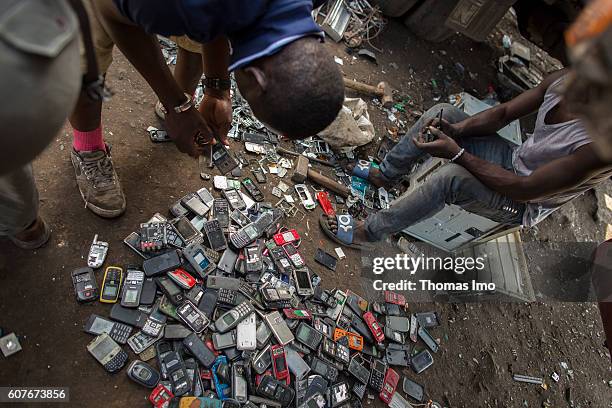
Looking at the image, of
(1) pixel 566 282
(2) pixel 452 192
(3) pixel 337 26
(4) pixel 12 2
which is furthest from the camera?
(3) pixel 337 26

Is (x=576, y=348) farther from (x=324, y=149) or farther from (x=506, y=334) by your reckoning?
(x=324, y=149)

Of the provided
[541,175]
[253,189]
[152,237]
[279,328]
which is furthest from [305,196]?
[541,175]

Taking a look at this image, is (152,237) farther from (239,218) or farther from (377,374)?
(377,374)

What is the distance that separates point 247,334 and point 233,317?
121mm

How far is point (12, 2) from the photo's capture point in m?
0.83

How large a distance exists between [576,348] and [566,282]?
61 centimetres

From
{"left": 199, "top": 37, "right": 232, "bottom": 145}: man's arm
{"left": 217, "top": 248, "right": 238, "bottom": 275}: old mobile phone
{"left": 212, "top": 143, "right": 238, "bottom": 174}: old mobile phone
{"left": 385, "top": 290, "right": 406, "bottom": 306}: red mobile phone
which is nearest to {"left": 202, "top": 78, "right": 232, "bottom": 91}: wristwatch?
{"left": 199, "top": 37, "right": 232, "bottom": 145}: man's arm

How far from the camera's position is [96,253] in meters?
2.29

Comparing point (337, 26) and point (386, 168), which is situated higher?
point (337, 26)

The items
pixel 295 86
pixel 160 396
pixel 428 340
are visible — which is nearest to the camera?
pixel 295 86

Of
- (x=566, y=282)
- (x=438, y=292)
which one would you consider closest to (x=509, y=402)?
(x=438, y=292)

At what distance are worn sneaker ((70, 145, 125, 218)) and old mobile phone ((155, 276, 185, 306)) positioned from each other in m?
0.50

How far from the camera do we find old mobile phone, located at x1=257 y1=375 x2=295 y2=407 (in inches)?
85.9

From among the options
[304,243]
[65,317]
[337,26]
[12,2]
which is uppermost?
[12,2]
